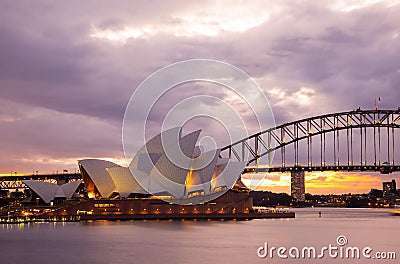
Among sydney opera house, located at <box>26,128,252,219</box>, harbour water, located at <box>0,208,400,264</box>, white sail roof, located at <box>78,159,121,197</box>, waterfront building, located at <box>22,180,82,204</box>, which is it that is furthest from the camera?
waterfront building, located at <box>22,180,82,204</box>

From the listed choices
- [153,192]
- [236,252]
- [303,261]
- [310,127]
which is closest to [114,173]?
[153,192]

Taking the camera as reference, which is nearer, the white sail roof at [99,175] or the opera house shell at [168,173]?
the opera house shell at [168,173]

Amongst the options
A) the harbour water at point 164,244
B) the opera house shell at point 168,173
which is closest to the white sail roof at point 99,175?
the opera house shell at point 168,173

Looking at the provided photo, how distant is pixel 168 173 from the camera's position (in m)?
91.8

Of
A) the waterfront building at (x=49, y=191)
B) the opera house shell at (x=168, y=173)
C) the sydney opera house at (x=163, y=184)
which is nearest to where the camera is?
the opera house shell at (x=168, y=173)

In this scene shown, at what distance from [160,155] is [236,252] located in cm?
4332

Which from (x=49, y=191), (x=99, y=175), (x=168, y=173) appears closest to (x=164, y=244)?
(x=168, y=173)

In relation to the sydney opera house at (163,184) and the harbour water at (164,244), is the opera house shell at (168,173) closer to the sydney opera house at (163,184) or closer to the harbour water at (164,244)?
the sydney opera house at (163,184)

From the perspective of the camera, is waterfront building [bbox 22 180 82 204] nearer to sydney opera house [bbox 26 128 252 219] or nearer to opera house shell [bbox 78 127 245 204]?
sydney opera house [bbox 26 128 252 219]

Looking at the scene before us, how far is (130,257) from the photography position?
4531cm

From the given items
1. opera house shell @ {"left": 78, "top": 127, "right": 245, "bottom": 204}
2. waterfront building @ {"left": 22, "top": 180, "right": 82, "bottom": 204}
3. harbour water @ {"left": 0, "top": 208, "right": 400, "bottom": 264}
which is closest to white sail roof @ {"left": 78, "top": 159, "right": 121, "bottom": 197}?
opera house shell @ {"left": 78, "top": 127, "right": 245, "bottom": 204}

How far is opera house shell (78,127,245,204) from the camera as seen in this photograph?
293 ft

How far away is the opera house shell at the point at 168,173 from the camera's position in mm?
89438

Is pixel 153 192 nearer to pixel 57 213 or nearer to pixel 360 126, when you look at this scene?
pixel 57 213
